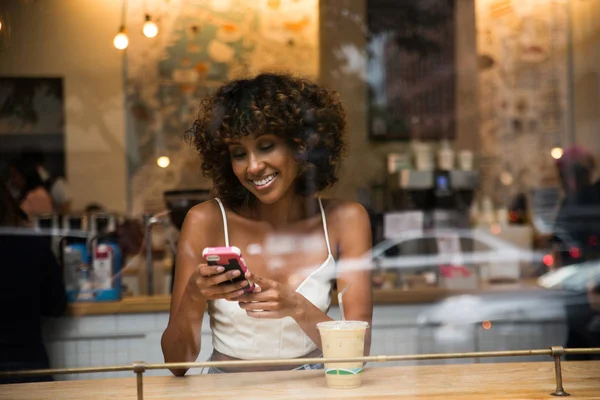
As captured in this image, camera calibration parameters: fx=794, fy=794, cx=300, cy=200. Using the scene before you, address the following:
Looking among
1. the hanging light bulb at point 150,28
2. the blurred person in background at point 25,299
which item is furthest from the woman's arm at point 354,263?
the hanging light bulb at point 150,28

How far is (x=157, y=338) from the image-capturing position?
6.57 ft

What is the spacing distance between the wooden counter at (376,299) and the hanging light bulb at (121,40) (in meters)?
1.02

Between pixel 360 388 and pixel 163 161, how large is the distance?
1.78 metres

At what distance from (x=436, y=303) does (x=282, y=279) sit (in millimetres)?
1650

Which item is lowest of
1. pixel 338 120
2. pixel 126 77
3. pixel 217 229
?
pixel 217 229

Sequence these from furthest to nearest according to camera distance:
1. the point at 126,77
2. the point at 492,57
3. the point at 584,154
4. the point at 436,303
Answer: the point at 492,57 → the point at 584,154 → the point at 126,77 → the point at 436,303

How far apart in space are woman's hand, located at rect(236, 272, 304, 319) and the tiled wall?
0.33ft

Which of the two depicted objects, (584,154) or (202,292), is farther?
(584,154)

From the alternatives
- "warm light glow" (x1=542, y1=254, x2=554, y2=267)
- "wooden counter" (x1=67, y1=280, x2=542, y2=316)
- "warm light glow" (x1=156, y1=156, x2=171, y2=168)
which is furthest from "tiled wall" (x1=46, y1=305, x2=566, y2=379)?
"warm light glow" (x1=156, y1=156, x2=171, y2=168)

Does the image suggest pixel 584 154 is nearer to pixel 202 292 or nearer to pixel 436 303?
pixel 436 303

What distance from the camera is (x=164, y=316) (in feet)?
6.58

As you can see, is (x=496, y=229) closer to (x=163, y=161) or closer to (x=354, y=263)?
(x=163, y=161)

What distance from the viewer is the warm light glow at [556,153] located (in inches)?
166

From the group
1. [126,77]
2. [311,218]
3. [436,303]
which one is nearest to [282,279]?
[311,218]
